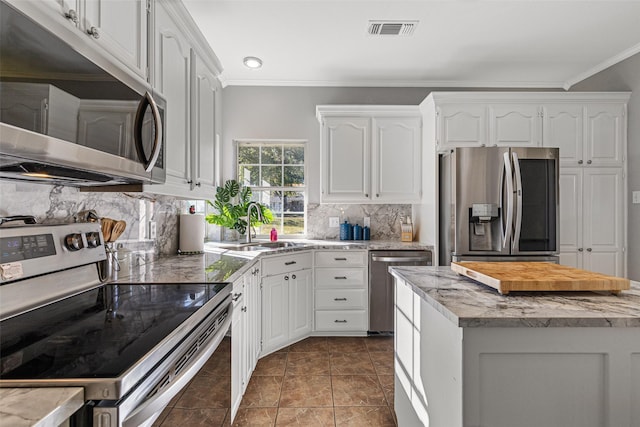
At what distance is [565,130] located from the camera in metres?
3.03

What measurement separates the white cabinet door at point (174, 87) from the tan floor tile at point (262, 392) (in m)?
1.45

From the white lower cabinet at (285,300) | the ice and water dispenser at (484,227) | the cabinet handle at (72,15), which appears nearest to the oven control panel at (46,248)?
the cabinet handle at (72,15)

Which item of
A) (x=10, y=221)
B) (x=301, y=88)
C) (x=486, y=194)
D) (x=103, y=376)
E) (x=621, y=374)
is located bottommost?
(x=621, y=374)

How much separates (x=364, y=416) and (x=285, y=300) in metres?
1.13

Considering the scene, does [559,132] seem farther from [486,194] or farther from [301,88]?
[301,88]

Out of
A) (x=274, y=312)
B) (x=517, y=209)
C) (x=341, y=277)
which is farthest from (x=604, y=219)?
(x=274, y=312)

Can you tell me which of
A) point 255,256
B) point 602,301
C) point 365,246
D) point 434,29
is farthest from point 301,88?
point 602,301

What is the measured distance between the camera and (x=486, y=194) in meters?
2.78

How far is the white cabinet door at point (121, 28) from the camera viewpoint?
3.72ft

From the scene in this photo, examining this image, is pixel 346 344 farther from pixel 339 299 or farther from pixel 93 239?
pixel 93 239

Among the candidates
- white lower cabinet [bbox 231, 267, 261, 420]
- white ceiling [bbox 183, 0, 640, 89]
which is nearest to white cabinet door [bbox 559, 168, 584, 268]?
white ceiling [bbox 183, 0, 640, 89]

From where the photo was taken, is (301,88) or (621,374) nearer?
(621,374)

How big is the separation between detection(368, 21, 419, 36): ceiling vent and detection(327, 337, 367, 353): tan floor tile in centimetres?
271

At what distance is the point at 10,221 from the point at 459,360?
5.09 feet
